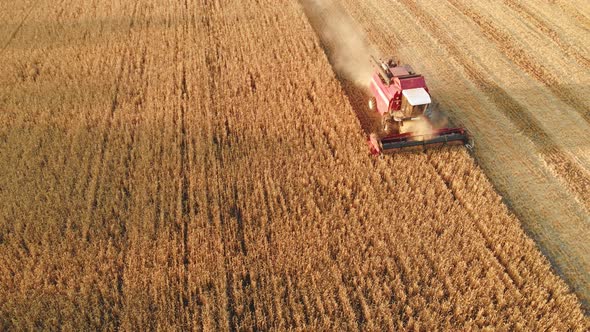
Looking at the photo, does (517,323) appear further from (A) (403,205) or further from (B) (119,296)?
(B) (119,296)

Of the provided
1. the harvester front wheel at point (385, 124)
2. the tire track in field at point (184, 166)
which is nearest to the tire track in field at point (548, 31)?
the harvester front wheel at point (385, 124)

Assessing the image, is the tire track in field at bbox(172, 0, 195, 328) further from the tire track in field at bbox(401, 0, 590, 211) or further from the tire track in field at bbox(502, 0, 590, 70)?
the tire track in field at bbox(502, 0, 590, 70)

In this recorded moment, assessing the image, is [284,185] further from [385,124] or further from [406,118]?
[406,118]

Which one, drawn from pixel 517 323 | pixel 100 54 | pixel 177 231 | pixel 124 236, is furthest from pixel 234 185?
pixel 100 54

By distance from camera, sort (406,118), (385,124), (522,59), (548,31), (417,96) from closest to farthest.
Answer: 1. (417,96)
2. (406,118)
3. (385,124)
4. (522,59)
5. (548,31)

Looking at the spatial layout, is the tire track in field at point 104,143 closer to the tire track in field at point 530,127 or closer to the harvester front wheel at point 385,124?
the harvester front wheel at point 385,124

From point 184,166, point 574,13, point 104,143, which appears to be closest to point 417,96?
point 184,166
